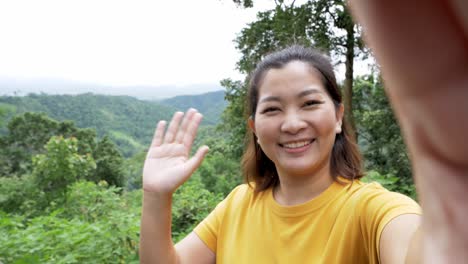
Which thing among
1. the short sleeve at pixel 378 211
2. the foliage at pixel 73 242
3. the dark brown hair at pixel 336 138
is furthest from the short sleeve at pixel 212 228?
the foliage at pixel 73 242

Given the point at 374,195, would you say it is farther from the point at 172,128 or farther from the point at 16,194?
the point at 16,194

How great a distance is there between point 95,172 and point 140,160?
16.2ft

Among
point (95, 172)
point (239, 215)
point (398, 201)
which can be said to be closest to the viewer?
point (398, 201)

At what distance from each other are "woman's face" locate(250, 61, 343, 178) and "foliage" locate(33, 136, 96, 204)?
8.02 metres

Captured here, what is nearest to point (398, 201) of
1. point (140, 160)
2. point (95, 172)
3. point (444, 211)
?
point (444, 211)

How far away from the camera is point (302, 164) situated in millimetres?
1184

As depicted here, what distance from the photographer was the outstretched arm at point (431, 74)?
0.77 ft

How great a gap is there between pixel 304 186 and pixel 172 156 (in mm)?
436

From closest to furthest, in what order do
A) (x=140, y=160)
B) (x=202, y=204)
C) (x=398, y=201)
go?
1. (x=398, y=201)
2. (x=202, y=204)
3. (x=140, y=160)

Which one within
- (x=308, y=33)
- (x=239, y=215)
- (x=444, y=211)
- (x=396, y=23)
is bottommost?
(x=239, y=215)

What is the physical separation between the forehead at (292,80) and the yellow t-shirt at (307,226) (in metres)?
0.30

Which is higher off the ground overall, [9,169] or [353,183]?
[353,183]

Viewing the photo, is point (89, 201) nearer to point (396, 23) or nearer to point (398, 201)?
point (398, 201)

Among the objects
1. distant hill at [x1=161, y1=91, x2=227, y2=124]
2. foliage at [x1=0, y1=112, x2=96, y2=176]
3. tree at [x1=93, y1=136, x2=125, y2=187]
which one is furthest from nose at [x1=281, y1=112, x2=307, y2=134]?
distant hill at [x1=161, y1=91, x2=227, y2=124]
